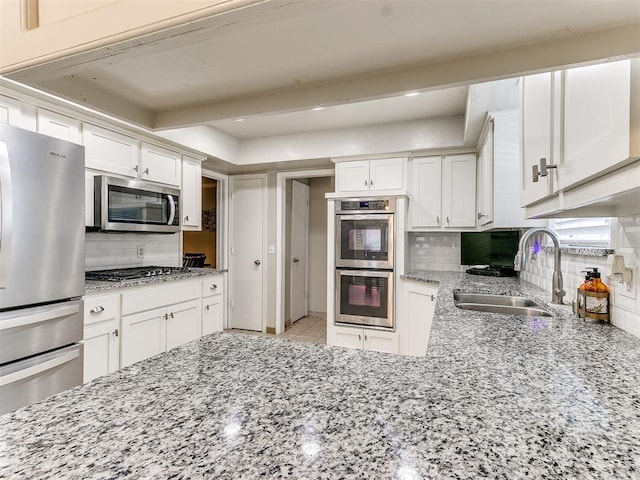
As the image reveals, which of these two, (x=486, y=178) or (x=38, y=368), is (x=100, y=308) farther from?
(x=486, y=178)

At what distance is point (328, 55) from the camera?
0.80 metres

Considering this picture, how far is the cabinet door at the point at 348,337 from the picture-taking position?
137 inches

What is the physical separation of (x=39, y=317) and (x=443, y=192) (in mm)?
3335

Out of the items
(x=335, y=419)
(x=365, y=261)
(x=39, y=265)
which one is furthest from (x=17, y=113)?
(x=365, y=261)

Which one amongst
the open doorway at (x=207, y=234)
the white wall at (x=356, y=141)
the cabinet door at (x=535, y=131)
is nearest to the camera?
the cabinet door at (x=535, y=131)

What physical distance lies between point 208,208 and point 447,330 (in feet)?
17.7

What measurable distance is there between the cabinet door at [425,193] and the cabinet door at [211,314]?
7.11ft

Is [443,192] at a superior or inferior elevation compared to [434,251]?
superior

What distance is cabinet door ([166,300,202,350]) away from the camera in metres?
2.74

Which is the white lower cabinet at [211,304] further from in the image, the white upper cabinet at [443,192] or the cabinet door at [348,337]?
the white upper cabinet at [443,192]

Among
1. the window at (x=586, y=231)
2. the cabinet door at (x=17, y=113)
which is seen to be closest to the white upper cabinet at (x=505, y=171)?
the window at (x=586, y=231)

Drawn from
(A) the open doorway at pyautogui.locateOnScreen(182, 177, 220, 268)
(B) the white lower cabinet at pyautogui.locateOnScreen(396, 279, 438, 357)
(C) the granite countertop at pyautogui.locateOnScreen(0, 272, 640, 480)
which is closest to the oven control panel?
(B) the white lower cabinet at pyautogui.locateOnScreen(396, 279, 438, 357)

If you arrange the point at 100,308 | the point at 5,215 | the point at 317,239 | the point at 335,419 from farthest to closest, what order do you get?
the point at 317,239 → the point at 100,308 → the point at 5,215 → the point at 335,419

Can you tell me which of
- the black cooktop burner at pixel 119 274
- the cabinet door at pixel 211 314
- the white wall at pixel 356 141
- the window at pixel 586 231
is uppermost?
the white wall at pixel 356 141
